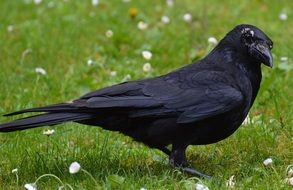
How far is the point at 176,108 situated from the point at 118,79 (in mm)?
2188

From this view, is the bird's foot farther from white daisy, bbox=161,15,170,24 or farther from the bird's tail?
Answer: white daisy, bbox=161,15,170,24

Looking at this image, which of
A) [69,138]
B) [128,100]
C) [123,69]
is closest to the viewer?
[128,100]

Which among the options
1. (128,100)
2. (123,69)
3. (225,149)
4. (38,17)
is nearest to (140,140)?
(128,100)

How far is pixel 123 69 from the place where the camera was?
7312 mm

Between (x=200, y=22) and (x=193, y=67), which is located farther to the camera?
(x=200, y=22)

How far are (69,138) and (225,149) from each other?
1139 millimetres

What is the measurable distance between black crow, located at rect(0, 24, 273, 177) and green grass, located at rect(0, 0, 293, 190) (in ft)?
0.82

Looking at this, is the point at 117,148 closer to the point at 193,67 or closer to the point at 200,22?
the point at 193,67

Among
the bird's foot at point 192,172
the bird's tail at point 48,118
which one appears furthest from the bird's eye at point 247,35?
the bird's tail at point 48,118

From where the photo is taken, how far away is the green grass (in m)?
5.03

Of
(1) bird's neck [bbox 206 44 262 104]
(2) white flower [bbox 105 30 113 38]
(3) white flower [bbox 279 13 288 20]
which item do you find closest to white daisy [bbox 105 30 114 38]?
(2) white flower [bbox 105 30 113 38]

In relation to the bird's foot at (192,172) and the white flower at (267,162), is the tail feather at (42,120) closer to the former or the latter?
the bird's foot at (192,172)

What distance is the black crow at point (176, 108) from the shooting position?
194 inches

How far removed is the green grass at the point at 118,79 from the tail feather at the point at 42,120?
35 centimetres
